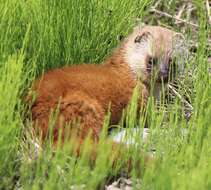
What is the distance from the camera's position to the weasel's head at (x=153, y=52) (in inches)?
168

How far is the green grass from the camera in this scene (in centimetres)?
Answer: 272

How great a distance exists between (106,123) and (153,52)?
146 cm

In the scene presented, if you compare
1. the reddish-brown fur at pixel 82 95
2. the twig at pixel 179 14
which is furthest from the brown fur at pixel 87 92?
the twig at pixel 179 14

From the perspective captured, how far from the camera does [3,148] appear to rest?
2.89 metres

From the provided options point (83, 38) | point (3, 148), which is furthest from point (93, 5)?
point (3, 148)

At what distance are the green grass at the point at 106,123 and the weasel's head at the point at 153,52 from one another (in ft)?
0.36

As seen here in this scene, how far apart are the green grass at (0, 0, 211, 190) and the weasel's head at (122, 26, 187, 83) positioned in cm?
11

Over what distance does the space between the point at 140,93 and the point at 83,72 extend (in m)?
0.52

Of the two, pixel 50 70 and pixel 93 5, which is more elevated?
pixel 93 5

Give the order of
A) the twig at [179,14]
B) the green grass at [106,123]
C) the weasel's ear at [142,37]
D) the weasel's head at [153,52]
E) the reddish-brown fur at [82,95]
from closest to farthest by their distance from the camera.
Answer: the green grass at [106,123]
the reddish-brown fur at [82,95]
the weasel's head at [153,52]
the weasel's ear at [142,37]
the twig at [179,14]

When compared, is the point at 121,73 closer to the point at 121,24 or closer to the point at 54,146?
the point at 121,24

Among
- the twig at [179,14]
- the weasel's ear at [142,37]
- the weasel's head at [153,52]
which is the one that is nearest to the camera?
the weasel's head at [153,52]

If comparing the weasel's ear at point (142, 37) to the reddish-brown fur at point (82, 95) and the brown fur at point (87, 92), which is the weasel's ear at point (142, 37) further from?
the reddish-brown fur at point (82, 95)

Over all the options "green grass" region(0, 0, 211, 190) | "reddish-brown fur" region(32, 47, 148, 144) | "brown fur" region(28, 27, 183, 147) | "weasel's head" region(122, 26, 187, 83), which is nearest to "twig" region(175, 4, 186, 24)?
"green grass" region(0, 0, 211, 190)
